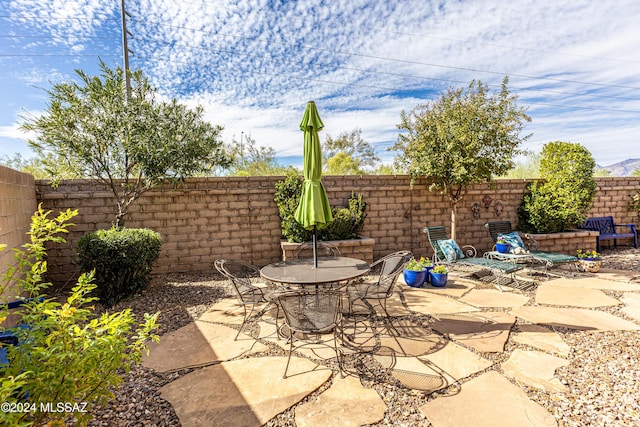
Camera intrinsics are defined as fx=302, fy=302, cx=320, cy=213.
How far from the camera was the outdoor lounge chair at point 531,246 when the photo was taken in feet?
18.8

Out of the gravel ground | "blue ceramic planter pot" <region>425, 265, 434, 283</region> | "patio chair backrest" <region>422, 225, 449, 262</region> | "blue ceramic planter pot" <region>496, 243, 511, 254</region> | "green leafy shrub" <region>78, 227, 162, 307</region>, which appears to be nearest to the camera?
the gravel ground

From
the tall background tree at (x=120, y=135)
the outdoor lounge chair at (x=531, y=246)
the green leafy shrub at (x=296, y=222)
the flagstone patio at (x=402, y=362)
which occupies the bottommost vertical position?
the flagstone patio at (x=402, y=362)

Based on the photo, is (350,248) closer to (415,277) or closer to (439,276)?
(415,277)

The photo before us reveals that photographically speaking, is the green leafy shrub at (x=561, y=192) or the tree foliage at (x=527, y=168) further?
the tree foliage at (x=527, y=168)

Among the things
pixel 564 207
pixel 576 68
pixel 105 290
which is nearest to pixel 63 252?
pixel 105 290

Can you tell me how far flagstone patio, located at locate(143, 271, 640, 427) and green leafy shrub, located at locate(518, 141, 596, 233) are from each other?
3.57 metres

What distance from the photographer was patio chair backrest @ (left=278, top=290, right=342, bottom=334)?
2695 millimetres

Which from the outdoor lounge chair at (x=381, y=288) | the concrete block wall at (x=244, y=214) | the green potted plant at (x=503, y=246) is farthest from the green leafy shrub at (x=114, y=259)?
the green potted plant at (x=503, y=246)

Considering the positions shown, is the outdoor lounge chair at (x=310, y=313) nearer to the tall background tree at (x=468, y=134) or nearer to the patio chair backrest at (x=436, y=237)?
the patio chair backrest at (x=436, y=237)

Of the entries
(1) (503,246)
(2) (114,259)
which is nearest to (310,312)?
(2) (114,259)

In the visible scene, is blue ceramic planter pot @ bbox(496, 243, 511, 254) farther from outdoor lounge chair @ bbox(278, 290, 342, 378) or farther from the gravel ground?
outdoor lounge chair @ bbox(278, 290, 342, 378)

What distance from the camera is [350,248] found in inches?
249

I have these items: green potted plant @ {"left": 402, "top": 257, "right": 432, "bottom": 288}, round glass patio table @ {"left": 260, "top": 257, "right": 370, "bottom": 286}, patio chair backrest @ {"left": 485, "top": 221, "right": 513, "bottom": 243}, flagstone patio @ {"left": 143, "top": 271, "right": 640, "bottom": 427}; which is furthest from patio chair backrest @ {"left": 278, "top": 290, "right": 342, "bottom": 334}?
patio chair backrest @ {"left": 485, "top": 221, "right": 513, "bottom": 243}

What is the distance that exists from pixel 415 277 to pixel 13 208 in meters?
6.09
